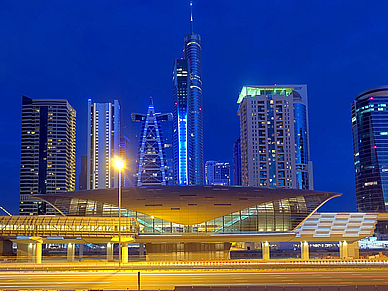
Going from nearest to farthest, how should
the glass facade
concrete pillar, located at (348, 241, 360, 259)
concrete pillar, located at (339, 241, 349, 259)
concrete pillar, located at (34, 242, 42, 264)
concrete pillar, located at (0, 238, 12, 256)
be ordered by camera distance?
concrete pillar, located at (34, 242, 42, 264), concrete pillar, located at (0, 238, 12, 256), the glass facade, concrete pillar, located at (339, 241, 349, 259), concrete pillar, located at (348, 241, 360, 259)

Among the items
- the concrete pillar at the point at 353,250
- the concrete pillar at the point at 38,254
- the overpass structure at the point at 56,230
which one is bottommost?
the concrete pillar at the point at 353,250

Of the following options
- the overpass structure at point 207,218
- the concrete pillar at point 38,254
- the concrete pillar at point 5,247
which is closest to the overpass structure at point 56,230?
the overpass structure at point 207,218

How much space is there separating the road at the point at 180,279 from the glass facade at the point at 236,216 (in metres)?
37.2

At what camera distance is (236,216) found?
320 ft

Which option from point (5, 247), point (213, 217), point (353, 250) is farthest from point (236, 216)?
point (5, 247)

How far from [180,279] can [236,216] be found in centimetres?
4868

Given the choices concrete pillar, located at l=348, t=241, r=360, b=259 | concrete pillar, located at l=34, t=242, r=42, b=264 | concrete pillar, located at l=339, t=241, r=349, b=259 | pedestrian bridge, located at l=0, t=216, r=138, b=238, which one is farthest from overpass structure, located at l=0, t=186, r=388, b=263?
concrete pillar, located at l=34, t=242, r=42, b=264

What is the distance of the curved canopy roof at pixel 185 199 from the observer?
96.3m

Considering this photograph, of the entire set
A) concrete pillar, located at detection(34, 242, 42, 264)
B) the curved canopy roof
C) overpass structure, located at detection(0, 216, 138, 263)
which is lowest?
concrete pillar, located at detection(34, 242, 42, 264)

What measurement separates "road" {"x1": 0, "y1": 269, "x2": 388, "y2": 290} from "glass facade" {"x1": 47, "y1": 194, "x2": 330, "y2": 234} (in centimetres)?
3717

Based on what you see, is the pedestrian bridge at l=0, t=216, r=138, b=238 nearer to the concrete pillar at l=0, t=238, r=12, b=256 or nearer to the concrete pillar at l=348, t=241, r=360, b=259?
the concrete pillar at l=0, t=238, r=12, b=256

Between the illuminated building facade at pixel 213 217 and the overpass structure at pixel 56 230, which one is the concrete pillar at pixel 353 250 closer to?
the illuminated building facade at pixel 213 217

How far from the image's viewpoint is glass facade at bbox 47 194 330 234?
96.1 meters

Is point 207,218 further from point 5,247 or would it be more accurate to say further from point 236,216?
point 5,247
